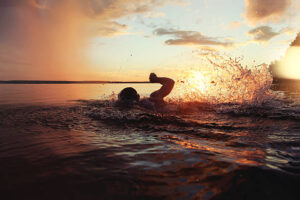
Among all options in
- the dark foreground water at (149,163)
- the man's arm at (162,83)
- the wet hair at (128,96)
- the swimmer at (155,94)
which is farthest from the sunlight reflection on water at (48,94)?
the dark foreground water at (149,163)

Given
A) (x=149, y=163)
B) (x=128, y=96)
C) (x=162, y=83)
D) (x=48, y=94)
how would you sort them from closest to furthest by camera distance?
(x=149, y=163), (x=162, y=83), (x=128, y=96), (x=48, y=94)

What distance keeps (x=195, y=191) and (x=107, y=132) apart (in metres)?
4.36

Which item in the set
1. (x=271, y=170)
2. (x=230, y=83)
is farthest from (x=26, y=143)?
(x=230, y=83)

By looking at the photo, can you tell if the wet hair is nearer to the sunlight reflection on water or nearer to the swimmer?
the swimmer

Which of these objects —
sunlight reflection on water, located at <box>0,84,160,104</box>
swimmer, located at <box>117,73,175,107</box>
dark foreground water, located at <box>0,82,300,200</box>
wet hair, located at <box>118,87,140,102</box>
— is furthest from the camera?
sunlight reflection on water, located at <box>0,84,160,104</box>

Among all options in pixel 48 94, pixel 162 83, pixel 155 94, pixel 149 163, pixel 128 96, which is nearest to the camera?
pixel 149 163

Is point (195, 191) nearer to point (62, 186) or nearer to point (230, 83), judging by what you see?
point (62, 186)

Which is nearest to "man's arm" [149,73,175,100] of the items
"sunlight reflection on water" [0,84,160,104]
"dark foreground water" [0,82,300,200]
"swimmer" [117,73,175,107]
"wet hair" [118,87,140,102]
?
"swimmer" [117,73,175,107]

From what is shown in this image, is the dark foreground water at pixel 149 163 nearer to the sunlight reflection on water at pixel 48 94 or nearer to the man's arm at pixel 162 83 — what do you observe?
the man's arm at pixel 162 83

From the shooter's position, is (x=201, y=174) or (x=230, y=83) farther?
(x=230, y=83)

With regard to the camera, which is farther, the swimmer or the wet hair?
the wet hair

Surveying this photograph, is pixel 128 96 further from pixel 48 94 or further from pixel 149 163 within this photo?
pixel 48 94

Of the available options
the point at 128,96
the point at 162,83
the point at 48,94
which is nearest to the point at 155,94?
the point at 162,83

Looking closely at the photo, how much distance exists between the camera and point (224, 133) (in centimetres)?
634
